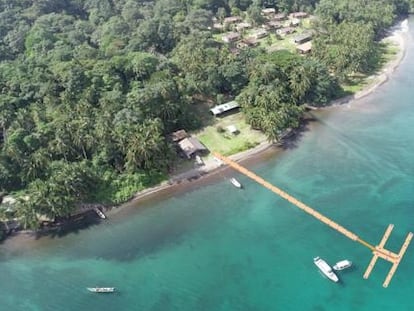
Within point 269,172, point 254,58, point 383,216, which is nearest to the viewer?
point 383,216

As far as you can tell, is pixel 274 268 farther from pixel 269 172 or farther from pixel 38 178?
pixel 38 178

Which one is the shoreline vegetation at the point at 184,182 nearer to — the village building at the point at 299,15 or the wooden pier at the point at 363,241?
the wooden pier at the point at 363,241

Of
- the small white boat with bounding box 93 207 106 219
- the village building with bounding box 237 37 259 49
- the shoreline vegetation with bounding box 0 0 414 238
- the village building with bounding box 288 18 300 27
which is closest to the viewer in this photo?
the small white boat with bounding box 93 207 106 219

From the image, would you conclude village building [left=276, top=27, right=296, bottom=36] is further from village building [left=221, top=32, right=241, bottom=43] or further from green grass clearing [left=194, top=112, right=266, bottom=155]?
green grass clearing [left=194, top=112, right=266, bottom=155]

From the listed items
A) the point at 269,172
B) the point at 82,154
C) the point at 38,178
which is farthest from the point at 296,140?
the point at 38,178

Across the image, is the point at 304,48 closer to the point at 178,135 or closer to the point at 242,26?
the point at 242,26

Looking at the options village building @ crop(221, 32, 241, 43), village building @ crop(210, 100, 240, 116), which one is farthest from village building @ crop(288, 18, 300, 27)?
village building @ crop(210, 100, 240, 116)

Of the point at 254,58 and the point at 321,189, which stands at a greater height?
the point at 254,58
